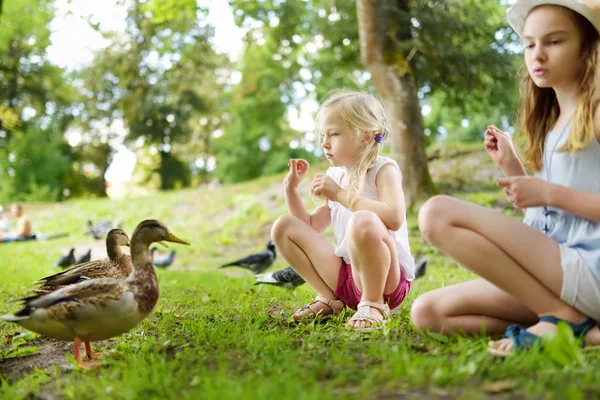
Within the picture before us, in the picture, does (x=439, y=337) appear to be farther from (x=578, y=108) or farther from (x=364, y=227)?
(x=578, y=108)

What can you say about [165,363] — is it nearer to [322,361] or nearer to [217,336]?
[217,336]

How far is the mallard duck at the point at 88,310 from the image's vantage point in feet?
8.95

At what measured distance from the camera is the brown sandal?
12.2ft

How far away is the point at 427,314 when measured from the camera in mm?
2990

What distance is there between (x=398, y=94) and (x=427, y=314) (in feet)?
23.4

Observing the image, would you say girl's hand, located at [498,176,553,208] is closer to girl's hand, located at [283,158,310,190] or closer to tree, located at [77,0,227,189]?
girl's hand, located at [283,158,310,190]

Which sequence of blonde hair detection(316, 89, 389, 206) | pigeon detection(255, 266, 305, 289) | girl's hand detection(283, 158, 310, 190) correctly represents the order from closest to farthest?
blonde hair detection(316, 89, 389, 206)
girl's hand detection(283, 158, 310, 190)
pigeon detection(255, 266, 305, 289)

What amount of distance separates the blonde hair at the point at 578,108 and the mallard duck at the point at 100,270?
9.44ft

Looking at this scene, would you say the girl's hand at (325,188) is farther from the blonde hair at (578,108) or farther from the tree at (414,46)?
the tree at (414,46)

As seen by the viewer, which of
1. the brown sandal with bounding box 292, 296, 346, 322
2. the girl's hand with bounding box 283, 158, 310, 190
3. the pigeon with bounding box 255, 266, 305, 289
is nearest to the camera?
the brown sandal with bounding box 292, 296, 346, 322

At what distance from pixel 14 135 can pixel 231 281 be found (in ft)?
95.8

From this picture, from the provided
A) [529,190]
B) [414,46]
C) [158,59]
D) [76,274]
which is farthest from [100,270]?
[158,59]

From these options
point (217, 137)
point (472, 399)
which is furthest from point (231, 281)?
point (217, 137)

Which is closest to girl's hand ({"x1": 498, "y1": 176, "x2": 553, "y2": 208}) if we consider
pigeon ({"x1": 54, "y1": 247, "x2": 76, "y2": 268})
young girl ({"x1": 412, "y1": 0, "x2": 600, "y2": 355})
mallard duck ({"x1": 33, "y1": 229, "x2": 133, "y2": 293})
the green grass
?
young girl ({"x1": 412, "y1": 0, "x2": 600, "y2": 355})
